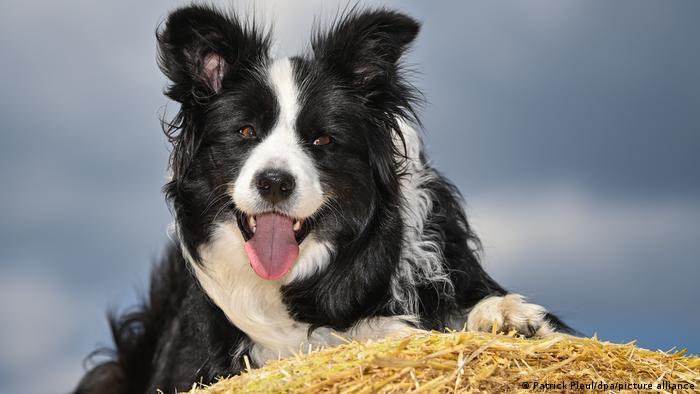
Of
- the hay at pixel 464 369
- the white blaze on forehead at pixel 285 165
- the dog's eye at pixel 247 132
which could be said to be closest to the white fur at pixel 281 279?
the white blaze on forehead at pixel 285 165

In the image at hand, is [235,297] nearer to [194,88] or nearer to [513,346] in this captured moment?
[194,88]

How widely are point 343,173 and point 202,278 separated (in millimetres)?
1159

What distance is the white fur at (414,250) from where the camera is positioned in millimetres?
5879

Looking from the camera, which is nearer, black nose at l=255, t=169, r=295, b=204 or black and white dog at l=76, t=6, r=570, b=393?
black nose at l=255, t=169, r=295, b=204

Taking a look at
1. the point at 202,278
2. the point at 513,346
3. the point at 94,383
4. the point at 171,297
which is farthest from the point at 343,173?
the point at 94,383

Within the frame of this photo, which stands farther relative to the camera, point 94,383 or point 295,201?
point 94,383

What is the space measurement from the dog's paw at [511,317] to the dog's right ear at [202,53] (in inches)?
79.7

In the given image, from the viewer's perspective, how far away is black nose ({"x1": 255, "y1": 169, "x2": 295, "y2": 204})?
17.2 ft

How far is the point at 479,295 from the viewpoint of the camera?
6.00 metres

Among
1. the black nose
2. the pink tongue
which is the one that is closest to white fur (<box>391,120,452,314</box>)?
the pink tongue

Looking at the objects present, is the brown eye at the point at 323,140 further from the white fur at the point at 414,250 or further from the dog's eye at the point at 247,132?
the white fur at the point at 414,250

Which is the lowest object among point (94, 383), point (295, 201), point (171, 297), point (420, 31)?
point (94, 383)

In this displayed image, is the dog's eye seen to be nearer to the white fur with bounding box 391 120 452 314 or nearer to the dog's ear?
the dog's ear

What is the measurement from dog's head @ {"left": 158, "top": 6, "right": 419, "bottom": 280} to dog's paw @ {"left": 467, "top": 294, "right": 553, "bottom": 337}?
2.73ft
